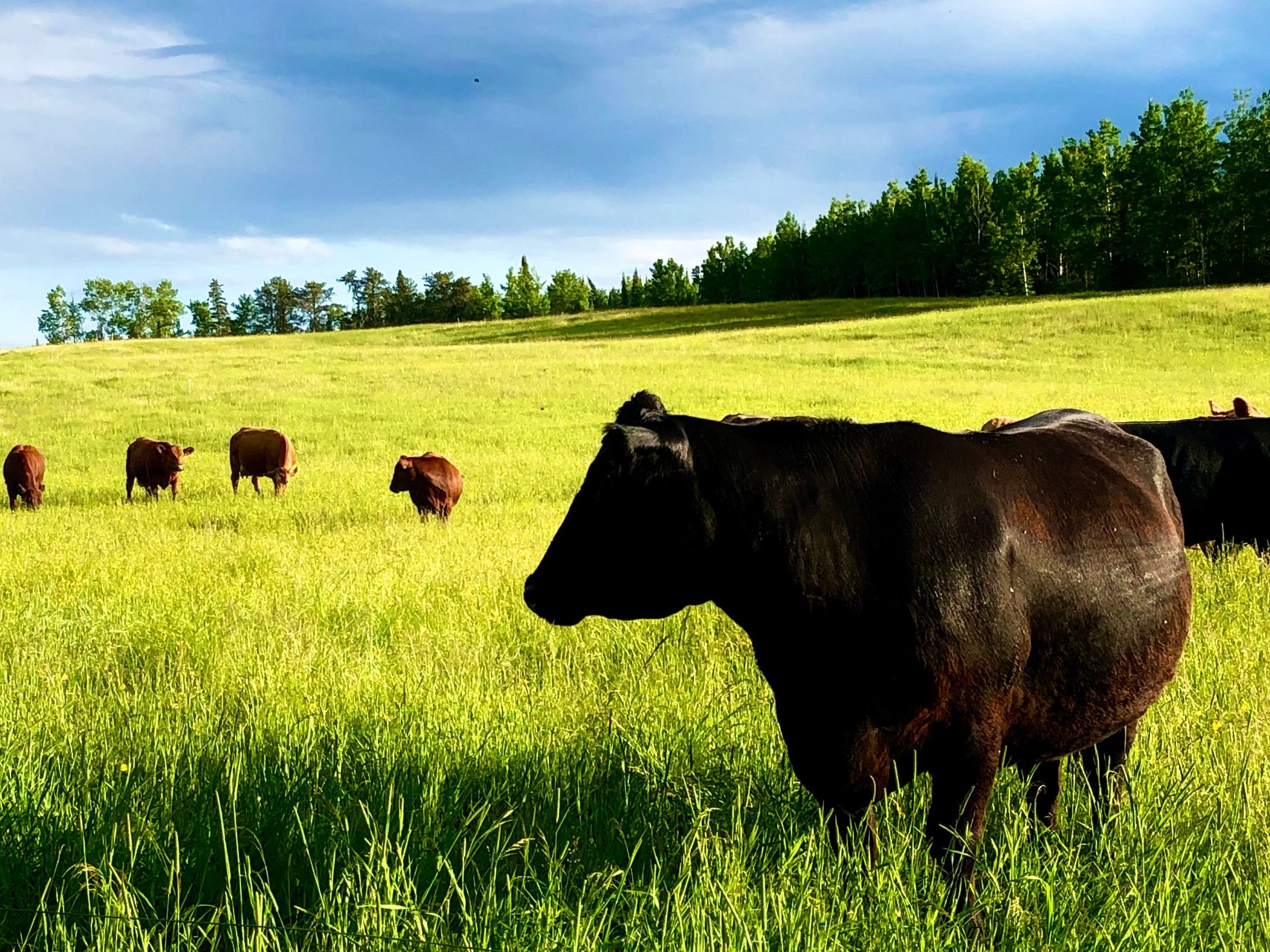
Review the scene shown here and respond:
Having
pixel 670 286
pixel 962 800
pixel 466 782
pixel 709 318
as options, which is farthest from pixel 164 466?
pixel 670 286

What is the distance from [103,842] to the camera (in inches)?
114

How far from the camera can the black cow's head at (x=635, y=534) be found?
2430mm

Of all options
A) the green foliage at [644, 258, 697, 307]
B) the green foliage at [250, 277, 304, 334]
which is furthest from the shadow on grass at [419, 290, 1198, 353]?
the green foliage at [250, 277, 304, 334]

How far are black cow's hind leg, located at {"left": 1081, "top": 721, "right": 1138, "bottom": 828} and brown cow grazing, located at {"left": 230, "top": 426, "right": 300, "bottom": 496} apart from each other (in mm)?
14888

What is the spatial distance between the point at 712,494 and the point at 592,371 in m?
34.7

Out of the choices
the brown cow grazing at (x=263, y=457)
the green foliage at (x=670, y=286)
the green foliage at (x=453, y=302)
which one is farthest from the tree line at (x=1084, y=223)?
the brown cow grazing at (x=263, y=457)

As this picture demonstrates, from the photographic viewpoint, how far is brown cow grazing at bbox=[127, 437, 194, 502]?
16328 mm

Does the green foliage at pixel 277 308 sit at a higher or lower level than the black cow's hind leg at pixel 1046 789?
higher

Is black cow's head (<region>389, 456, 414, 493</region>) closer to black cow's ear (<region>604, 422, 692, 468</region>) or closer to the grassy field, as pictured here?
the grassy field

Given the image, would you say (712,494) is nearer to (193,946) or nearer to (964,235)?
(193,946)

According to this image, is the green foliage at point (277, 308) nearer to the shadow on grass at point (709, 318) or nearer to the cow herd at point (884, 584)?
the shadow on grass at point (709, 318)

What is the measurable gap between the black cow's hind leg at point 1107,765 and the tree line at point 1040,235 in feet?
262

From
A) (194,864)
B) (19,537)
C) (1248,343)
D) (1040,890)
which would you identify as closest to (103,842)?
(194,864)

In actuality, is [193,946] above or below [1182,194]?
below
